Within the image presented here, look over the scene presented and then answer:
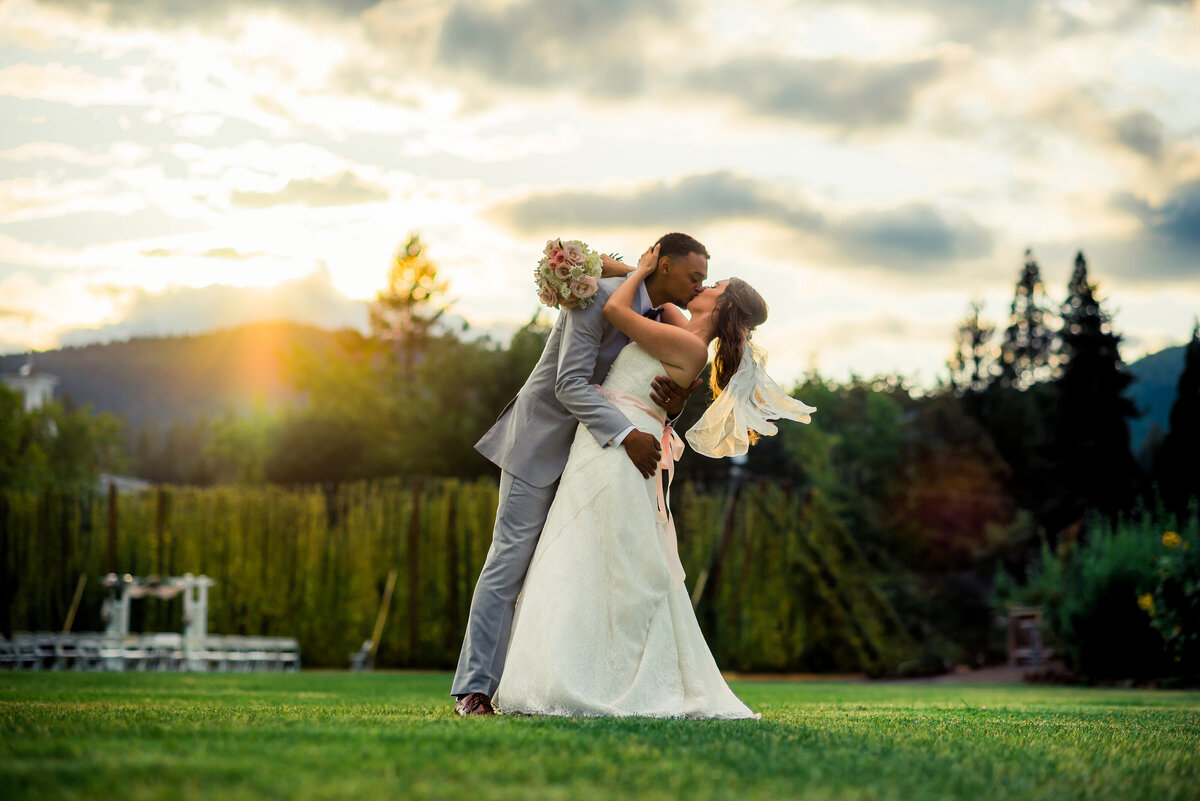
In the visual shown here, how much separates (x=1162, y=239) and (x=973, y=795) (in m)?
24.3

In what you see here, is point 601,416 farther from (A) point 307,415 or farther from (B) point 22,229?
(A) point 307,415

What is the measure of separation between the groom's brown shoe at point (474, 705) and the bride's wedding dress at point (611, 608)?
55mm

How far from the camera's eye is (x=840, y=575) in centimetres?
1759

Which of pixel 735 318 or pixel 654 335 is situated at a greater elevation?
pixel 735 318

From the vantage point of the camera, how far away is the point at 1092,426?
35438 mm

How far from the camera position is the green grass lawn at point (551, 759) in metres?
2.52

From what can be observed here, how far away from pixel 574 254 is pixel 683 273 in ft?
1.67

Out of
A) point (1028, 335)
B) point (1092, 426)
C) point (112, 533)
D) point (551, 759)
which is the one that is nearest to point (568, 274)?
point (551, 759)

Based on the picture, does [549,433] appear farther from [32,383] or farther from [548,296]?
[32,383]

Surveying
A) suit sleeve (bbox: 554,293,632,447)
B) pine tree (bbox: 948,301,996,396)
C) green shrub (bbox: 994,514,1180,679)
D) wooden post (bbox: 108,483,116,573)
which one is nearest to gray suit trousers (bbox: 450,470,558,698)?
suit sleeve (bbox: 554,293,632,447)

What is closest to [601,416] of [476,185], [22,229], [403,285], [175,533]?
[22,229]

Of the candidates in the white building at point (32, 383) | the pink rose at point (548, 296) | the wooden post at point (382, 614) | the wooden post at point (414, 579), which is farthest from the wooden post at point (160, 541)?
the white building at point (32, 383)

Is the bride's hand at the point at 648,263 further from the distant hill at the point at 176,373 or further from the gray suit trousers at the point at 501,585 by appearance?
the distant hill at the point at 176,373

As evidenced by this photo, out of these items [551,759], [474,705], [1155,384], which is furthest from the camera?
[1155,384]
